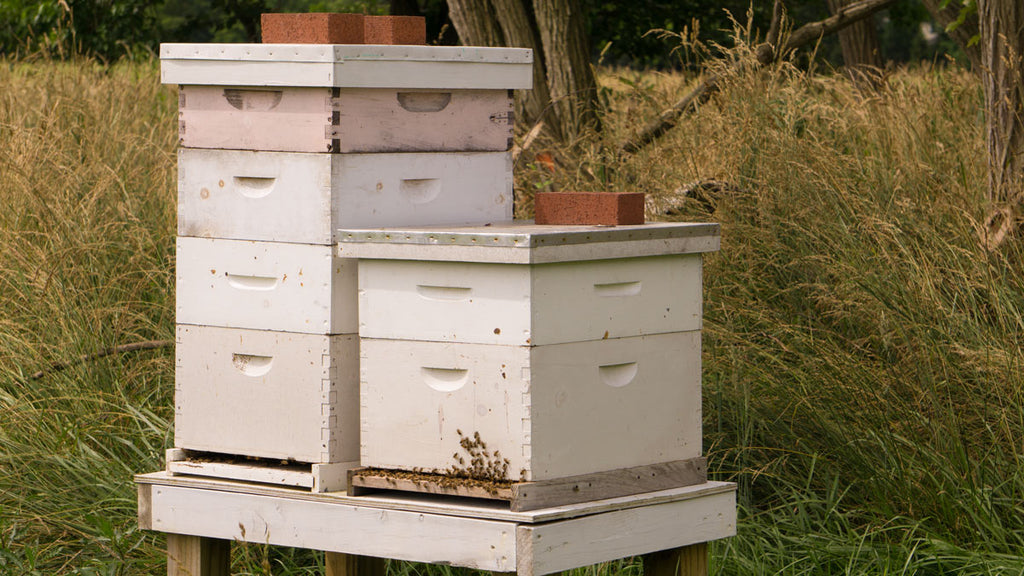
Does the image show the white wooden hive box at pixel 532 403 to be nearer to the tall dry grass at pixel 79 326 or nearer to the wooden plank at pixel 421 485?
the wooden plank at pixel 421 485

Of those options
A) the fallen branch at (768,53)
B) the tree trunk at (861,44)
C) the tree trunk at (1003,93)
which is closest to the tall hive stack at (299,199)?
the tree trunk at (1003,93)

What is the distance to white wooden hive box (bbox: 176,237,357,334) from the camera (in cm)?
296

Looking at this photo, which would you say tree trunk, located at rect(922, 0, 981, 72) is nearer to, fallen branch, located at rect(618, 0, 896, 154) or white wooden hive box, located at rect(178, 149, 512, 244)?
fallen branch, located at rect(618, 0, 896, 154)

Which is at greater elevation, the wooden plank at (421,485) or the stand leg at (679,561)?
the wooden plank at (421,485)

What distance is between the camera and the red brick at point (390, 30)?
314 cm

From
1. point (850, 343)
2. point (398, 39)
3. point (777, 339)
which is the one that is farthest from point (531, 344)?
point (850, 343)

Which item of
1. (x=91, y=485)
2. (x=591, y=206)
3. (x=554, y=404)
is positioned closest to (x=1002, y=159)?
(x=591, y=206)

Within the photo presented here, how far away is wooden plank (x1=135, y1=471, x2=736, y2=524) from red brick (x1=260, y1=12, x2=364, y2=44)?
103 centimetres

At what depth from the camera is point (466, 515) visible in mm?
2766

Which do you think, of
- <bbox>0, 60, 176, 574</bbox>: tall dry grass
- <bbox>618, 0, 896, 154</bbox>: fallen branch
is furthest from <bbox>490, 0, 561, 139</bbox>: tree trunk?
<bbox>0, 60, 176, 574</bbox>: tall dry grass

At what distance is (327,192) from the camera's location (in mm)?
2941

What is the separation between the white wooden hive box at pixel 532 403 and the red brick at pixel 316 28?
27.9 inches

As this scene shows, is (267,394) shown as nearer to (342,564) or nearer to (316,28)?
(342,564)

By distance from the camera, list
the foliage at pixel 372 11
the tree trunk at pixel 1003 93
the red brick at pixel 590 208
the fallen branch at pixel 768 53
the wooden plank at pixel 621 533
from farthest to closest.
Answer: the foliage at pixel 372 11
the fallen branch at pixel 768 53
the tree trunk at pixel 1003 93
the red brick at pixel 590 208
the wooden plank at pixel 621 533
